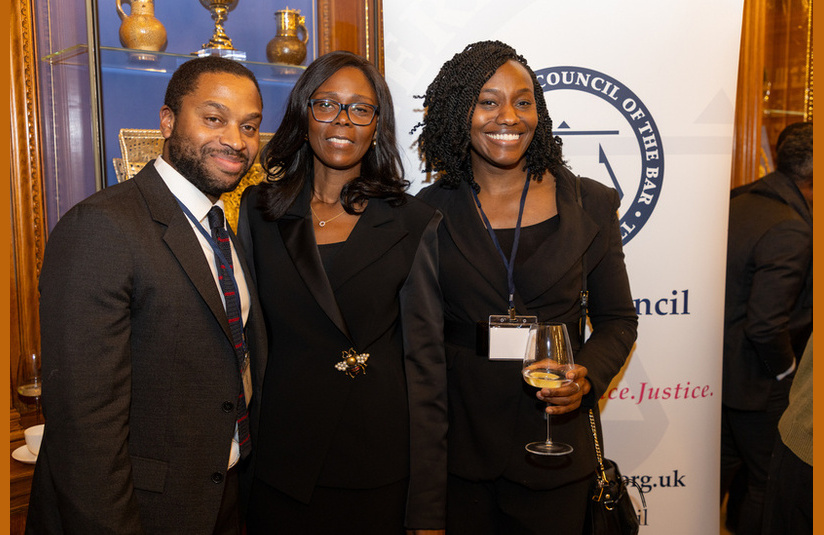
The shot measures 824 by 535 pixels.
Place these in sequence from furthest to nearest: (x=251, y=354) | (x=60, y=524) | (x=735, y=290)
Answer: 1. (x=735, y=290)
2. (x=251, y=354)
3. (x=60, y=524)

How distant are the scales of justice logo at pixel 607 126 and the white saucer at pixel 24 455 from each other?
7.27 ft

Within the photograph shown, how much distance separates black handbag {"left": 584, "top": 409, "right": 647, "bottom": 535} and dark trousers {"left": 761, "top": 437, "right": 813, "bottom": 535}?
1.19 feet

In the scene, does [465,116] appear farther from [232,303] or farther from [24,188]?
[24,188]

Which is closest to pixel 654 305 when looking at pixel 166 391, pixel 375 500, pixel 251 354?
pixel 375 500

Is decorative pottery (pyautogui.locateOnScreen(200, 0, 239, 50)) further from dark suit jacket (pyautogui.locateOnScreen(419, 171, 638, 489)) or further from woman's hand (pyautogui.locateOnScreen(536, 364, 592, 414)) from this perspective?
woman's hand (pyautogui.locateOnScreen(536, 364, 592, 414))

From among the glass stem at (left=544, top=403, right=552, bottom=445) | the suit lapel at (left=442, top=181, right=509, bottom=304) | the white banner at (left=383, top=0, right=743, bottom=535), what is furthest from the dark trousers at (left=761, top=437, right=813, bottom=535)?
the white banner at (left=383, top=0, right=743, bottom=535)

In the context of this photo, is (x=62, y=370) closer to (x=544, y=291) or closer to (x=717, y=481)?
(x=544, y=291)

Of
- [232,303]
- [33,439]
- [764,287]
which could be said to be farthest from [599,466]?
[764,287]

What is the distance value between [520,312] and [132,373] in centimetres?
106

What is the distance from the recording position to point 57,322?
153 cm

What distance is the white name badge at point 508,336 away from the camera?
2.07 meters

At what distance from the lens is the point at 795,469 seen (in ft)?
5.93

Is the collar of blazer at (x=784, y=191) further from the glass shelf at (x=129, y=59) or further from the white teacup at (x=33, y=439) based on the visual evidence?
the white teacup at (x=33, y=439)

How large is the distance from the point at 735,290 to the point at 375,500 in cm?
256
